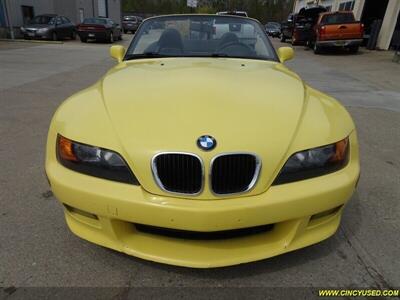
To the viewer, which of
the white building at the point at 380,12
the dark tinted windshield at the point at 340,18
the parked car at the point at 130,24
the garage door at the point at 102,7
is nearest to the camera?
the dark tinted windshield at the point at 340,18

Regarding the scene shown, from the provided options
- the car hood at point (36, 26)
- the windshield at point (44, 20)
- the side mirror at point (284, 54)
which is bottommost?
the car hood at point (36, 26)

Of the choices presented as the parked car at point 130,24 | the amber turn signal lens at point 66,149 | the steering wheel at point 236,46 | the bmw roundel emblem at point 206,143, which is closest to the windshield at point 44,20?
the parked car at point 130,24

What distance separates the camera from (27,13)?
22.6 meters

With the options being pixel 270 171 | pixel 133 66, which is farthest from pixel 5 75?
pixel 270 171

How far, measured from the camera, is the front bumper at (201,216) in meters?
1.84

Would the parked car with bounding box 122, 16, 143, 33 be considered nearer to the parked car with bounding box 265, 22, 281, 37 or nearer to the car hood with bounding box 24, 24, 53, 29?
the parked car with bounding box 265, 22, 281, 37

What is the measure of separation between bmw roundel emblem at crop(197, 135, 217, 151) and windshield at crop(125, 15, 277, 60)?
5.93ft

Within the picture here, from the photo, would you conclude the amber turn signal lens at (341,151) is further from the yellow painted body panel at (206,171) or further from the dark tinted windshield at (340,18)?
the dark tinted windshield at (340,18)

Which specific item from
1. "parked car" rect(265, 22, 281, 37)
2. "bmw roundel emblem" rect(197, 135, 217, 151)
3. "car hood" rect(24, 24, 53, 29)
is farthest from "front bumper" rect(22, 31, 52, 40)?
"parked car" rect(265, 22, 281, 37)

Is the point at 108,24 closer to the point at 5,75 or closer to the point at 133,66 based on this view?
the point at 5,75

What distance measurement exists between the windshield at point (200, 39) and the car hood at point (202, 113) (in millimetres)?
781

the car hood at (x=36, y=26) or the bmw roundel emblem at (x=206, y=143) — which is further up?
the bmw roundel emblem at (x=206, y=143)

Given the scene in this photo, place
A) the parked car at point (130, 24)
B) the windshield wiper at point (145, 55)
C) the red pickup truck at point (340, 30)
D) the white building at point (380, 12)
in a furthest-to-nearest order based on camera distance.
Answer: the parked car at point (130, 24) → the white building at point (380, 12) → the red pickup truck at point (340, 30) → the windshield wiper at point (145, 55)

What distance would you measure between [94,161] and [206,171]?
648mm
